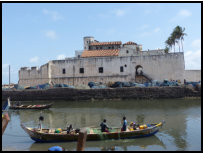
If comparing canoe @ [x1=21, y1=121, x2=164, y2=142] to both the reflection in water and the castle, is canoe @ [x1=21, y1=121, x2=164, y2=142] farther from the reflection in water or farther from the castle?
the castle

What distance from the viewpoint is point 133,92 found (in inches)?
1094

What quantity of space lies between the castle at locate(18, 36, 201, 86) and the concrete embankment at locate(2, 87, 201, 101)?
432 cm

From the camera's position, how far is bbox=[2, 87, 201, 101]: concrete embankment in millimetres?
26922

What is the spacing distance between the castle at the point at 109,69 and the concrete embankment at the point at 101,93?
170 inches

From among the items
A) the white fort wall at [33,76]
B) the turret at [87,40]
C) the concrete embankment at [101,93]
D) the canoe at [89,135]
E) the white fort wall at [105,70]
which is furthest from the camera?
the turret at [87,40]

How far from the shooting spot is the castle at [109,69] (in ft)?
102

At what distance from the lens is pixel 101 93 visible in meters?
28.5

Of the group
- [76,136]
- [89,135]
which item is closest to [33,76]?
[76,136]

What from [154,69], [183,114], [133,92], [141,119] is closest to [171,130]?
[141,119]

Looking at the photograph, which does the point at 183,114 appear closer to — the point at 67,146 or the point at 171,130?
the point at 171,130

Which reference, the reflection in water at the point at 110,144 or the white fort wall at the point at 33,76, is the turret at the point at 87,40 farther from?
the reflection in water at the point at 110,144

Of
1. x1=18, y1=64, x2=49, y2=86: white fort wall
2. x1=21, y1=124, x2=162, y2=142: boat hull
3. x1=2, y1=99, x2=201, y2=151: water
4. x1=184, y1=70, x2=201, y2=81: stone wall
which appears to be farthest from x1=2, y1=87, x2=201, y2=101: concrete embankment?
x1=21, y1=124, x2=162, y2=142: boat hull

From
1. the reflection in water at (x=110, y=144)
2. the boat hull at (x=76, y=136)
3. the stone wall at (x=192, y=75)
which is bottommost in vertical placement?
the reflection in water at (x=110, y=144)

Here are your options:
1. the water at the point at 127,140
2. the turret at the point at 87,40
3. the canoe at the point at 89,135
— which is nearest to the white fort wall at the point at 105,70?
the turret at the point at 87,40
